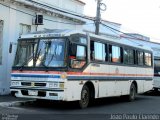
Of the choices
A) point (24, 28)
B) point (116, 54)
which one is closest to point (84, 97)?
point (116, 54)

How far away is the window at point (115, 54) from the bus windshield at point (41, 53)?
3842mm

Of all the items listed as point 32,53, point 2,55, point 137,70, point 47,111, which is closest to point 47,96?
point 47,111

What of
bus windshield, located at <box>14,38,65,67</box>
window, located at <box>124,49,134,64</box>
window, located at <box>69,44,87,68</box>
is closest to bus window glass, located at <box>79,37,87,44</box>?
window, located at <box>69,44,87,68</box>

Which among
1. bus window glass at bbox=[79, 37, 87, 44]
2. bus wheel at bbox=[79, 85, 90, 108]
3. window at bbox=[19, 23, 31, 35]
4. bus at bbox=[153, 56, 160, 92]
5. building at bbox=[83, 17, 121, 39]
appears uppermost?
building at bbox=[83, 17, 121, 39]

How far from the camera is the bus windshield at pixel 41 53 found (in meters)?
15.3

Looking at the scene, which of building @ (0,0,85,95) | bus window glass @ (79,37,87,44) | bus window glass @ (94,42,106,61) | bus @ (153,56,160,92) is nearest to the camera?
bus window glass @ (79,37,87,44)

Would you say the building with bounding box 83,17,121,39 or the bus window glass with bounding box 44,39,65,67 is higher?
the building with bounding box 83,17,121,39

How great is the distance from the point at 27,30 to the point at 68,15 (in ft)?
14.9

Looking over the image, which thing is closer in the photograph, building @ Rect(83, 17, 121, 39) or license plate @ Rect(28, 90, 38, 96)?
license plate @ Rect(28, 90, 38, 96)

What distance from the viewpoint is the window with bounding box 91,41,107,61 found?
55.6 ft

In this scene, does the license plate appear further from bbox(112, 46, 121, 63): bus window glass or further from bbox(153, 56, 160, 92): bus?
bbox(153, 56, 160, 92): bus

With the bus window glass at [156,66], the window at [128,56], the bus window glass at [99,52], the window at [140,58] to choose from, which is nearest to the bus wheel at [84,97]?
the bus window glass at [99,52]

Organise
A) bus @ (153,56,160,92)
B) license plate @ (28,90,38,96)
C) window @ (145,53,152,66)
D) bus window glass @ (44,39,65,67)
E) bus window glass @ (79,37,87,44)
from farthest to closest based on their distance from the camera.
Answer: bus @ (153,56,160,92) → window @ (145,53,152,66) → bus window glass @ (79,37,87,44) → license plate @ (28,90,38,96) → bus window glass @ (44,39,65,67)

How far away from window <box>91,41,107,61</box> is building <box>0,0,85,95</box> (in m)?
4.80
